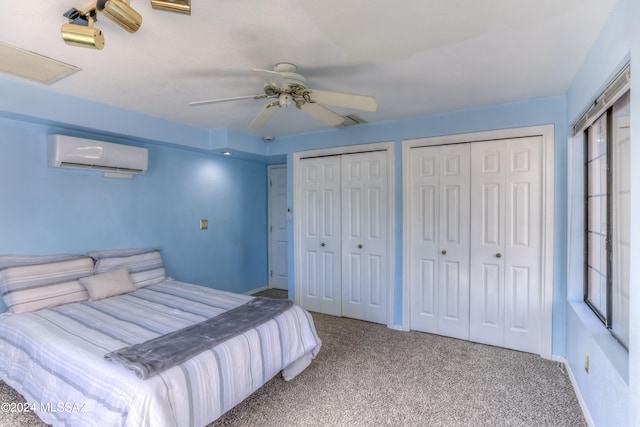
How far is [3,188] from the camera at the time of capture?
251cm

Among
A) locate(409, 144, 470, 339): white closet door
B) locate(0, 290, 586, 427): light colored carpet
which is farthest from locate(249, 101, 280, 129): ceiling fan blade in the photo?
locate(0, 290, 586, 427): light colored carpet

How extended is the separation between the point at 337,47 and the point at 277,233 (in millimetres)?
3747

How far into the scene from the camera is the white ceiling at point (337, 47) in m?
1.51

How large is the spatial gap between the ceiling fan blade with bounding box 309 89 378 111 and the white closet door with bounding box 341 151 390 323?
171 centimetres

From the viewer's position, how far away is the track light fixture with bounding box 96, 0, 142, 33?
1.22 metres

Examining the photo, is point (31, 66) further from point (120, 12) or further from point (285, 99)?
point (285, 99)

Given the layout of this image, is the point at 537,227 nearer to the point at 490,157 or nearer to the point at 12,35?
the point at 490,157

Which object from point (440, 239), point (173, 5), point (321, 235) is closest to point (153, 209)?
point (321, 235)

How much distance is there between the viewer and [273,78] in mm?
1810

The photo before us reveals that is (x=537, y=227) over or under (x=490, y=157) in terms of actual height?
under

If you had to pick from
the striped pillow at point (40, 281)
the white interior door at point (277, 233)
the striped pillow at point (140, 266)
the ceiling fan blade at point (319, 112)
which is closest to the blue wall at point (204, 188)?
the striped pillow at point (40, 281)

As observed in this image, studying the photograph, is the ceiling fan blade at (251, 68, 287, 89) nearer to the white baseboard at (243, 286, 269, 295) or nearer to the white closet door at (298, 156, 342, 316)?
the white closet door at (298, 156, 342, 316)

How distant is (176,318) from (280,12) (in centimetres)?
204

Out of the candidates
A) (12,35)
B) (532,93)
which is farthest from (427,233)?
(12,35)
